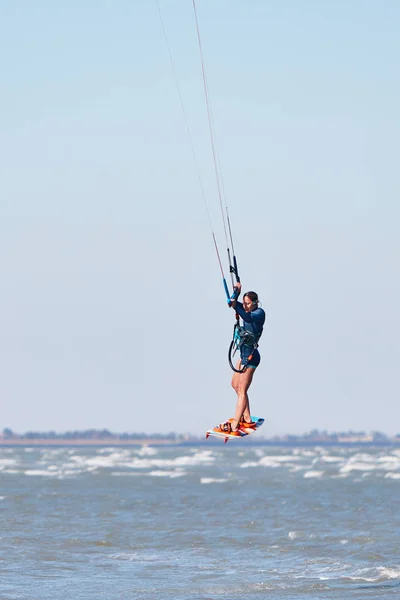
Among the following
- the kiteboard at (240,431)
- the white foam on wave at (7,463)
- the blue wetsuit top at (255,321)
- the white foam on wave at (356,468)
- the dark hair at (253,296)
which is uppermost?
the white foam on wave at (7,463)

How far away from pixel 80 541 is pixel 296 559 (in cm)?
790

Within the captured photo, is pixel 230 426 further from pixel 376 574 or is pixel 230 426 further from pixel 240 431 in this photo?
pixel 376 574

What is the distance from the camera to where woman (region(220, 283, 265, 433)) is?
21609 mm

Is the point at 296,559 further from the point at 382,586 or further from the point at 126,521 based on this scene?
the point at 126,521

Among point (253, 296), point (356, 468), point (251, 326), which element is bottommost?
point (251, 326)

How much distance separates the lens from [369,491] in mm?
72812

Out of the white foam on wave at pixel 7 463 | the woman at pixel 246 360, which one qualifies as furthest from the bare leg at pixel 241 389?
the white foam on wave at pixel 7 463

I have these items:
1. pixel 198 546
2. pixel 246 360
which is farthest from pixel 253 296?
pixel 198 546

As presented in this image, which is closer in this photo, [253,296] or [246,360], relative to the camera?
[253,296]

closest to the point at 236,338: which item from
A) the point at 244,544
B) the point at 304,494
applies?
the point at 244,544

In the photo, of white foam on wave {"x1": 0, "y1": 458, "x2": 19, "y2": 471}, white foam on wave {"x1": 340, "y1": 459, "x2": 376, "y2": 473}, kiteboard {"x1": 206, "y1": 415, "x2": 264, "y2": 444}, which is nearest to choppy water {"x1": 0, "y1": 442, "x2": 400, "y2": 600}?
kiteboard {"x1": 206, "y1": 415, "x2": 264, "y2": 444}

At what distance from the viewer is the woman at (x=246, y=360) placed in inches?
851

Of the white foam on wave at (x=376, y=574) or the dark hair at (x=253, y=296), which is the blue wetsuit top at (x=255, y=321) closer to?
the dark hair at (x=253, y=296)

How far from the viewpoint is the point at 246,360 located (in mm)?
22109
